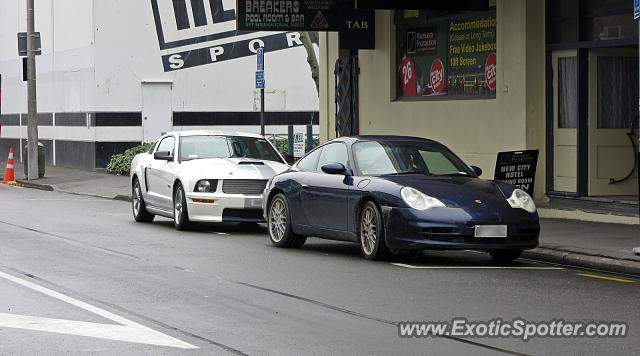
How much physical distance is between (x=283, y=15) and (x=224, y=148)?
14.1ft

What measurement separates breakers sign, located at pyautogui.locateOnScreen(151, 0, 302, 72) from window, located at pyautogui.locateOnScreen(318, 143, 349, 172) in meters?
22.2

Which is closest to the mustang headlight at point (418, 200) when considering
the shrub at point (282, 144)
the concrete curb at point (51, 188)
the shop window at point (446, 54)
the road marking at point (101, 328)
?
the road marking at point (101, 328)

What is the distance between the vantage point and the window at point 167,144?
19766mm

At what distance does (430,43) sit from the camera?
23078 millimetres

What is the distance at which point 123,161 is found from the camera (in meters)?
35.2

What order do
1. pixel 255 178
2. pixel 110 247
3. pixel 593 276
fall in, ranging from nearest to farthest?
pixel 593 276 → pixel 110 247 → pixel 255 178

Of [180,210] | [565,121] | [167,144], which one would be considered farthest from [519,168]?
[167,144]

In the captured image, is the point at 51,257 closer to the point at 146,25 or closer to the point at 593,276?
the point at 593,276

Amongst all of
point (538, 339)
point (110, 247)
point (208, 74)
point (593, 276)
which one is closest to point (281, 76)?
point (208, 74)

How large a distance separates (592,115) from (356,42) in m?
5.93

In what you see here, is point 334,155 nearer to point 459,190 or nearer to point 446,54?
point 459,190

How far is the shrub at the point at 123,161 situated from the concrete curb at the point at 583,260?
21.5 metres

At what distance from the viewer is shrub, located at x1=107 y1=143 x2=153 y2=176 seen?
35.1 meters

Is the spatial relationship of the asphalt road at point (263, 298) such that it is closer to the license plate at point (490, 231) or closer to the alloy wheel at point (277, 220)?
the alloy wheel at point (277, 220)
